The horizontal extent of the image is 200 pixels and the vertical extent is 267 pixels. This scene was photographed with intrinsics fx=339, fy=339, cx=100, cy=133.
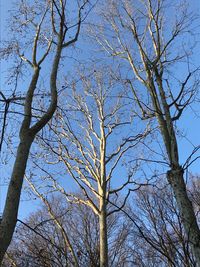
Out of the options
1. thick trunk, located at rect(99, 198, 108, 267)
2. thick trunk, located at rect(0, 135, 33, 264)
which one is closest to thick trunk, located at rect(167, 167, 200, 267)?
thick trunk, located at rect(0, 135, 33, 264)

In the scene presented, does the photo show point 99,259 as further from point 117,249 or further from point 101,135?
point 117,249

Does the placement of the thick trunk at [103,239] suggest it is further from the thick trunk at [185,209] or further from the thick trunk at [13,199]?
the thick trunk at [13,199]

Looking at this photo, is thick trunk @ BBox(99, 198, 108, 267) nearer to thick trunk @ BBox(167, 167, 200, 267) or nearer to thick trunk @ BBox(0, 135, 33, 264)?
thick trunk @ BBox(167, 167, 200, 267)

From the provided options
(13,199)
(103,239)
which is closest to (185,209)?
(13,199)

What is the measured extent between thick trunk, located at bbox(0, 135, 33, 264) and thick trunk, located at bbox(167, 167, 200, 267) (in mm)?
1686

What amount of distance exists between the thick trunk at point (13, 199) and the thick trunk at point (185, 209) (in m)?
Answer: 1.69

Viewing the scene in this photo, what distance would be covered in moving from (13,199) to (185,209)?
187 centimetres

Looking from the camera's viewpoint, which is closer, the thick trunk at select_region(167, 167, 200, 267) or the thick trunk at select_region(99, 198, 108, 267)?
the thick trunk at select_region(167, 167, 200, 267)

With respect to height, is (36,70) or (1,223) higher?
(36,70)

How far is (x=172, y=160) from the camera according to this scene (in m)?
4.15

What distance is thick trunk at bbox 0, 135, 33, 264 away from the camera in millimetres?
2645

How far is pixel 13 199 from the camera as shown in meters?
2.87

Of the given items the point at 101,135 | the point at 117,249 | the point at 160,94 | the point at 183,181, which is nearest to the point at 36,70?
the point at 160,94

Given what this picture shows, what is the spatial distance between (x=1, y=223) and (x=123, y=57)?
4.74 metres
